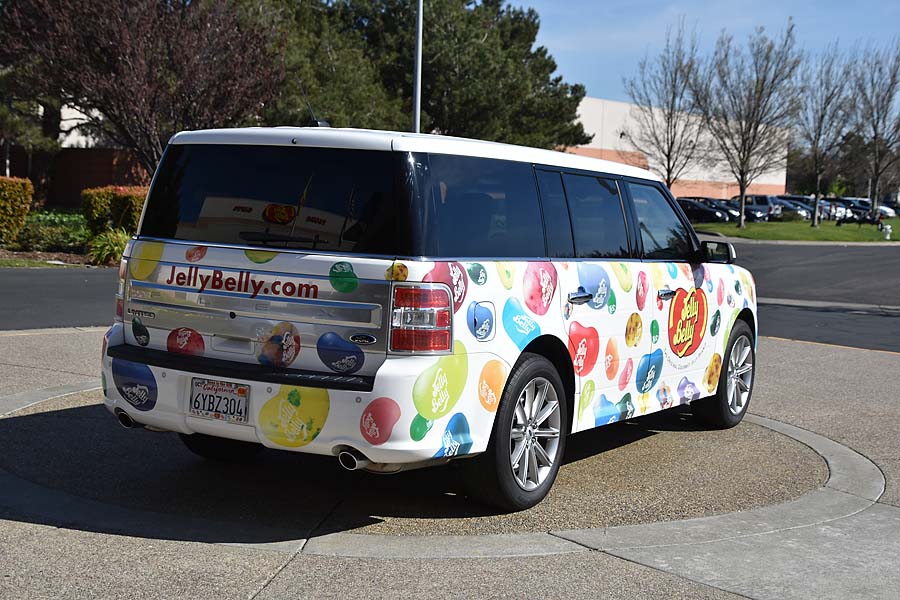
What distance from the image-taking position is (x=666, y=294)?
714cm

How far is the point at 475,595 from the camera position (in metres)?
4.48

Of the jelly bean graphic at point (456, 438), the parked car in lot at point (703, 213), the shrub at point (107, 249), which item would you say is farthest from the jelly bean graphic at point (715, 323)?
the parked car in lot at point (703, 213)

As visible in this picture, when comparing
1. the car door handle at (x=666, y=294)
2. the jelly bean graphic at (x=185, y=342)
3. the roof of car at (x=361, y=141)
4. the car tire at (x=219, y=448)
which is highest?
the roof of car at (x=361, y=141)

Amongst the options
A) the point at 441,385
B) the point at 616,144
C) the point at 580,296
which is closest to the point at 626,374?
the point at 580,296

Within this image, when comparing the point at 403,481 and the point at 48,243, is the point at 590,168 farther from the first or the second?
the point at 48,243

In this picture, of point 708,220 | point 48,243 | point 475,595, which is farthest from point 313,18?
point 475,595

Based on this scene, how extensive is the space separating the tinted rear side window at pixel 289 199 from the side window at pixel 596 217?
1476mm

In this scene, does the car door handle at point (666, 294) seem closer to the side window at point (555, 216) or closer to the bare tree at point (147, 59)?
the side window at point (555, 216)

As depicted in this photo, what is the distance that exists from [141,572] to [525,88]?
40277mm

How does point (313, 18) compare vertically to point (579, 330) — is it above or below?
above

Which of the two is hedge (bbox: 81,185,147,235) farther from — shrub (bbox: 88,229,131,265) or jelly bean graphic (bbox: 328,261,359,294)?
jelly bean graphic (bbox: 328,261,359,294)

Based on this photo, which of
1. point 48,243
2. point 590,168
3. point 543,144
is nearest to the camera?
point 590,168

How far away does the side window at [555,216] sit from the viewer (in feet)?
19.9

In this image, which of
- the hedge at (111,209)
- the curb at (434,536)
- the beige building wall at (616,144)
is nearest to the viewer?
the curb at (434,536)
